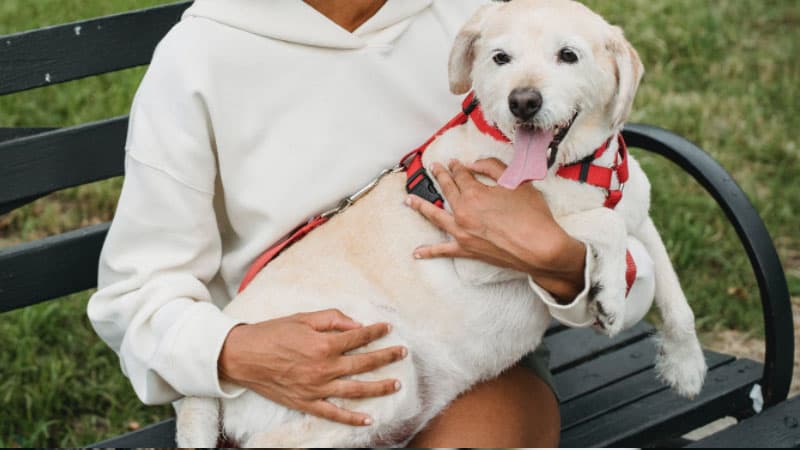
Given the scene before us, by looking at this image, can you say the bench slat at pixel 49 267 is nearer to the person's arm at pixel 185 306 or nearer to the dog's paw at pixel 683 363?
the person's arm at pixel 185 306

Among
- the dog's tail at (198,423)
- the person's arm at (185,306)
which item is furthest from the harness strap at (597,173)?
the dog's tail at (198,423)

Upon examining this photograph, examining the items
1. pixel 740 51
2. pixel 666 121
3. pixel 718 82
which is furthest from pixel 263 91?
pixel 740 51

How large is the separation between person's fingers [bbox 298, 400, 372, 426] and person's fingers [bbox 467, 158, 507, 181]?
21.2 inches

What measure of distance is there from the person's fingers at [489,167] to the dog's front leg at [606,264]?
A: 19 cm

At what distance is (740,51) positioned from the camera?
5.71 m

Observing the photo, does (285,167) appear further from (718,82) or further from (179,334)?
(718,82)

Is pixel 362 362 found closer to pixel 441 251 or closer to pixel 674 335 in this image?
pixel 441 251

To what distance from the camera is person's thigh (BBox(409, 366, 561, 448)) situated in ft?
7.25

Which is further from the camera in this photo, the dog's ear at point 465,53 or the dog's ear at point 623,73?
the dog's ear at point 465,53

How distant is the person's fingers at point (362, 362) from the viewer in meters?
2.04

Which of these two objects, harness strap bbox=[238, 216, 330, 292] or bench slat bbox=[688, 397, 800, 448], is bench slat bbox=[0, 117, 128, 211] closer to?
harness strap bbox=[238, 216, 330, 292]

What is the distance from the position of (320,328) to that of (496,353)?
38 cm

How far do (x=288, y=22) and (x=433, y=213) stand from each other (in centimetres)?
49

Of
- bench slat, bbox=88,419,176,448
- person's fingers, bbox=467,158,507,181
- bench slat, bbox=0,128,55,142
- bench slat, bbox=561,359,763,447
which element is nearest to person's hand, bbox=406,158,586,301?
person's fingers, bbox=467,158,507,181
